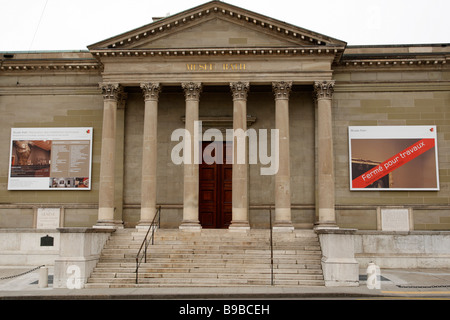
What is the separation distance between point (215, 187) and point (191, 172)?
12.2ft

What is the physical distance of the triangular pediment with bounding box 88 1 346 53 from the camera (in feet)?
79.5

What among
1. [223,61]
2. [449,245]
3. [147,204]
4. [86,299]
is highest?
[223,61]

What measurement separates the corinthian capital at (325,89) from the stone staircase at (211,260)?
6.65 meters

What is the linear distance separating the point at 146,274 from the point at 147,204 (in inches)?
224

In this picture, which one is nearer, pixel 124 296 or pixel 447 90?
pixel 124 296

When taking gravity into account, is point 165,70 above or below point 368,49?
below

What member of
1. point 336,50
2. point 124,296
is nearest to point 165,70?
point 336,50

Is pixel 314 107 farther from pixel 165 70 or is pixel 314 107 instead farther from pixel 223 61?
pixel 165 70

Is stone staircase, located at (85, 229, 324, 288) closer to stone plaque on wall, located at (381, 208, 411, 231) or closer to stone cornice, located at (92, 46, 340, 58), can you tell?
stone plaque on wall, located at (381, 208, 411, 231)

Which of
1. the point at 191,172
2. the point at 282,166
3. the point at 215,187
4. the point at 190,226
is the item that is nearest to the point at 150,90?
the point at 191,172

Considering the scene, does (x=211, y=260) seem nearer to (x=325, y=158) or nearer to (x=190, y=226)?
(x=190, y=226)

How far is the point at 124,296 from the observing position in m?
15.5

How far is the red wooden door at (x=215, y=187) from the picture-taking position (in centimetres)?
2673

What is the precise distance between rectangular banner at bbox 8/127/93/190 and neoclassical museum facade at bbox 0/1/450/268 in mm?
105
